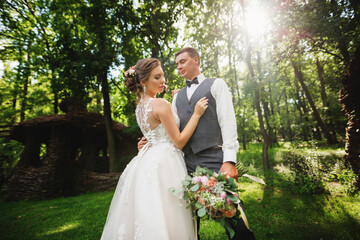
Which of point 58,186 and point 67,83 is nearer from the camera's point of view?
point 67,83

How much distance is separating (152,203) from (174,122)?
885mm

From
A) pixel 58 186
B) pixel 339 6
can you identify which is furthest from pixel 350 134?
pixel 58 186

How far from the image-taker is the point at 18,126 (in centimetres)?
920

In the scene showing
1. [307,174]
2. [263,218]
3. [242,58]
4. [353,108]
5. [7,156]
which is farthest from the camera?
[7,156]

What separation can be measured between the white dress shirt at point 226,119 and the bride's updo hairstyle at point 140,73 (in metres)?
0.90

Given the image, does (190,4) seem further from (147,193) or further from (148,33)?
(147,193)

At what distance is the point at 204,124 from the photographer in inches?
77.1

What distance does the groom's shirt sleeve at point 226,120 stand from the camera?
173 cm

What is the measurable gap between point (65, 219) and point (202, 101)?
6606 mm

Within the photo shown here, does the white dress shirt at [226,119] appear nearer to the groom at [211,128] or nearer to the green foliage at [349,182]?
the groom at [211,128]

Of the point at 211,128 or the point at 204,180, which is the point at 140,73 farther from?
the point at 204,180

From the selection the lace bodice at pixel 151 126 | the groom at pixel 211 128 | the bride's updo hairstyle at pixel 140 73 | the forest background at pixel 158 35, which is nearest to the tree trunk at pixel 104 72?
the forest background at pixel 158 35

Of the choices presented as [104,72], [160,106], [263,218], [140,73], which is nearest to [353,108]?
[263,218]

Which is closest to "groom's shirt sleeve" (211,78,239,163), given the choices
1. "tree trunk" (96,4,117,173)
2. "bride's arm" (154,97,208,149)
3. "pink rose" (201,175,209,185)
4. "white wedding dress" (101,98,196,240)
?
"bride's arm" (154,97,208,149)
